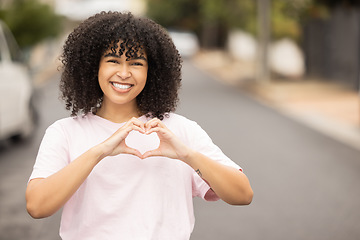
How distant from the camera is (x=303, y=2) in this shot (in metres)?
18.9

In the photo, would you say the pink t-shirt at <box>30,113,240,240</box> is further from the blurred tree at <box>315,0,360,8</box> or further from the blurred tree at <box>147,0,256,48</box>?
the blurred tree at <box>147,0,256,48</box>

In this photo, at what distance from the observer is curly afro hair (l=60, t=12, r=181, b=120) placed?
2.13 metres

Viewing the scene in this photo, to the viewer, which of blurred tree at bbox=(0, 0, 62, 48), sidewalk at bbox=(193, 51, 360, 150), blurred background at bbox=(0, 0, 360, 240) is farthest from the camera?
blurred tree at bbox=(0, 0, 62, 48)

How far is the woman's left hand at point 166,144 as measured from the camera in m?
1.97

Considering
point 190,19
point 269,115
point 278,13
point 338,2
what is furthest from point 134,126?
point 190,19

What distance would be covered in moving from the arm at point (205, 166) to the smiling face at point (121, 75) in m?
0.21

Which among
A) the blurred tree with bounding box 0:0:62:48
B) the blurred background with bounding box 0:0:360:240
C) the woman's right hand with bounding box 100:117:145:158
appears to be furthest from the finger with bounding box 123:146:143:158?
the blurred tree with bounding box 0:0:62:48

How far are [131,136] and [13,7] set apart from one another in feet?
71.2

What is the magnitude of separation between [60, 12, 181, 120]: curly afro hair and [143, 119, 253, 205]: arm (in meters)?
0.24

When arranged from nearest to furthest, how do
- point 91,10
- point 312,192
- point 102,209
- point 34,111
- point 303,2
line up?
point 102,209
point 312,192
point 34,111
point 303,2
point 91,10

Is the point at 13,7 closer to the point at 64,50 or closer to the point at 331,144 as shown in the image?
the point at 331,144

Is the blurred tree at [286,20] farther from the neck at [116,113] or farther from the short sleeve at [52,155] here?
the short sleeve at [52,155]

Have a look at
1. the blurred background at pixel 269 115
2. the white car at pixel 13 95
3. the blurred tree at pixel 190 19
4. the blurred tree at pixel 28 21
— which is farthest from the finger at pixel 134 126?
the blurred tree at pixel 190 19

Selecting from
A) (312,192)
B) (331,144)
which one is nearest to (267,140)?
(331,144)
